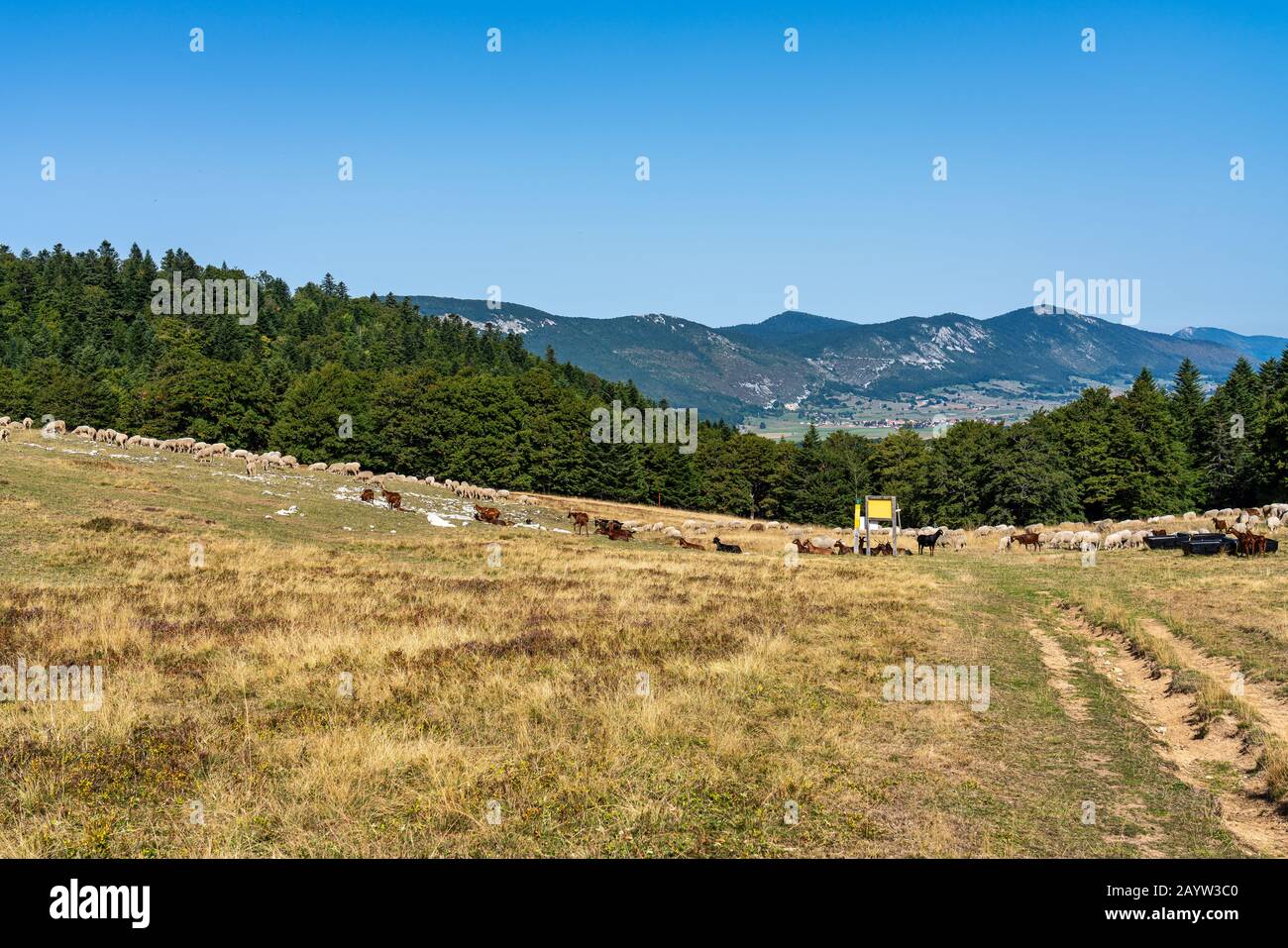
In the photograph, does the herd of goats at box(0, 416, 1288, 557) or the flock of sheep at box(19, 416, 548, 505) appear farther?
the flock of sheep at box(19, 416, 548, 505)

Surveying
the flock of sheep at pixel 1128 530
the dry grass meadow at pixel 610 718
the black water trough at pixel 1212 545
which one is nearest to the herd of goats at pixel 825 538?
the flock of sheep at pixel 1128 530

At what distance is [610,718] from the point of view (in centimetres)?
1266

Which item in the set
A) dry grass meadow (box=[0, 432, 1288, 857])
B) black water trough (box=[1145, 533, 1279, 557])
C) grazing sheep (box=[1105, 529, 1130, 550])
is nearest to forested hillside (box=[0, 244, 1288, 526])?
grazing sheep (box=[1105, 529, 1130, 550])

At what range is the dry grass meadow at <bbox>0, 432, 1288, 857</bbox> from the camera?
9.09m

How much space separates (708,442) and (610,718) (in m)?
115

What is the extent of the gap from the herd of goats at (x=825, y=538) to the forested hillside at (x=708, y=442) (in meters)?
24.5

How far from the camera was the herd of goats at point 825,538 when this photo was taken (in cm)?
5159

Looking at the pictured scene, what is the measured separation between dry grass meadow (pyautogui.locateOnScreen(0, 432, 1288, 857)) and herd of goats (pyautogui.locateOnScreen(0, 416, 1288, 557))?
24081 millimetres

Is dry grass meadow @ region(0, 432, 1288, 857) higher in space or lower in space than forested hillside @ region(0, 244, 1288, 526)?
lower

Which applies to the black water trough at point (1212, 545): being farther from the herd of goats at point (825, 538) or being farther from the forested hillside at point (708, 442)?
the forested hillside at point (708, 442)

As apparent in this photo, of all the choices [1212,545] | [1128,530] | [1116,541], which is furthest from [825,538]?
[1212,545]

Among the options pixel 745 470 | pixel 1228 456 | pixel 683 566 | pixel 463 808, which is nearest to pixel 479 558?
pixel 683 566

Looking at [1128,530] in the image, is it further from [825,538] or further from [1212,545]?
Answer: [825,538]

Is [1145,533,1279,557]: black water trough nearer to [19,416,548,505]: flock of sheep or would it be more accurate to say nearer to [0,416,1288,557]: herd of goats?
[0,416,1288,557]: herd of goats
